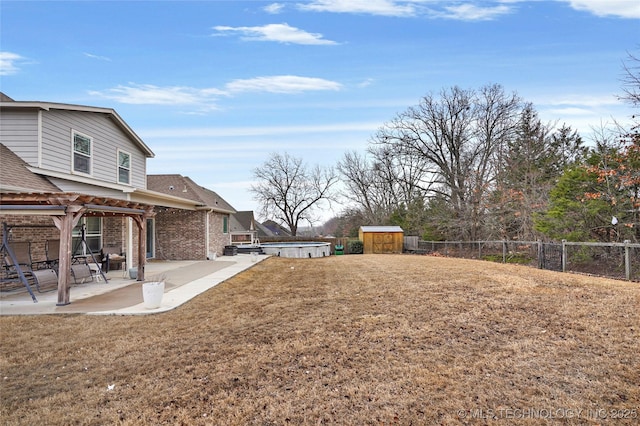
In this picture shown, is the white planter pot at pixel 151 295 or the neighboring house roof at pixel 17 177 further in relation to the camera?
the neighboring house roof at pixel 17 177

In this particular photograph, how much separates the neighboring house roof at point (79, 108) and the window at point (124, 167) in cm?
72

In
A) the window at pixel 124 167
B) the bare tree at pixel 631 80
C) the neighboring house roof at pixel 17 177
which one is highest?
the bare tree at pixel 631 80

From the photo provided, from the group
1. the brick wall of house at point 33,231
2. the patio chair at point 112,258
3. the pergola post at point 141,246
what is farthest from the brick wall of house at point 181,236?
the brick wall of house at point 33,231

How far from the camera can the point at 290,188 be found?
40.7 m

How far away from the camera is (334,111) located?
18.0 m

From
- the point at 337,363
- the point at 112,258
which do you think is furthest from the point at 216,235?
the point at 337,363

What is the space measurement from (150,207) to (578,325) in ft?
30.5

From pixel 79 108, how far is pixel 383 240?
1987 centimetres

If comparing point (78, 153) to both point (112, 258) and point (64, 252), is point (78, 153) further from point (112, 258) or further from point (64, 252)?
point (64, 252)

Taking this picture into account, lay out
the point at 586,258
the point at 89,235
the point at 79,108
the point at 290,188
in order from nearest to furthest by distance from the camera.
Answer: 1. the point at 79,108
2. the point at 89,235
3. the point at 586,258
4. the point at 290,188

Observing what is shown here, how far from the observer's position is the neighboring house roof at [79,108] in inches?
339

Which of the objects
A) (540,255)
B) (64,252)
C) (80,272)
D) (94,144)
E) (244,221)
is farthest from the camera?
(244,221)

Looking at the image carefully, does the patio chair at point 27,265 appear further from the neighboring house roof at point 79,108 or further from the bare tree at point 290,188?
the bare tree at point 290,188

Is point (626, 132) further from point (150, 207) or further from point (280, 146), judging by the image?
point (280, 146)
